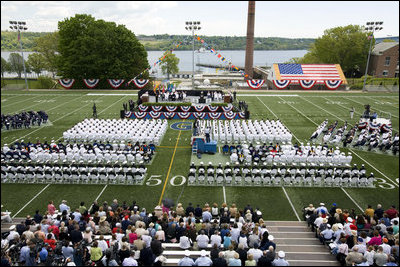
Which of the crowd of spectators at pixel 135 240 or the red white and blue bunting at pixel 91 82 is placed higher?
the red white and blue bunting at pixel 91 82

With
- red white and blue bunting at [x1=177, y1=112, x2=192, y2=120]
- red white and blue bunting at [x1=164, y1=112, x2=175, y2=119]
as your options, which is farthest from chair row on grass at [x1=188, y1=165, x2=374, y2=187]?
red white and blue bunting at [x1=164, y1=112, x2=175, y2=119]

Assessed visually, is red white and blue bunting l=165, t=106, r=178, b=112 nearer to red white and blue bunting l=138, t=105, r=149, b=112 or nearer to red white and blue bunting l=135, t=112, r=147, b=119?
red white and blue bunting l=138, t=105, r=149, b=112

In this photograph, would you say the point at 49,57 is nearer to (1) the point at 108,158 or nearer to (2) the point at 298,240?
(1) the point at 108,158

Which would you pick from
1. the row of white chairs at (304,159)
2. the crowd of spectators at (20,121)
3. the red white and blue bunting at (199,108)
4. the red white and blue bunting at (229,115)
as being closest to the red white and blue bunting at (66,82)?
the crowd of spectators at (20,121)

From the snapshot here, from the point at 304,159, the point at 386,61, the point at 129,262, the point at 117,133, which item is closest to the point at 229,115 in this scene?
the point at 117,133

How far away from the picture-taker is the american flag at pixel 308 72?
5112 cm

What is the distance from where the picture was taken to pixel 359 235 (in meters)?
9.10

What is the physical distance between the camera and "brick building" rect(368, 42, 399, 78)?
56250mm

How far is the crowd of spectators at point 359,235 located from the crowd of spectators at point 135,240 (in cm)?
195

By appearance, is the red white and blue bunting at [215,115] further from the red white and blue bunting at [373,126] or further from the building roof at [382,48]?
the building roof at [382,48]

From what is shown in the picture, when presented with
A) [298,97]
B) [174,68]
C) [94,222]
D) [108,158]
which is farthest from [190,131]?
[174,68]

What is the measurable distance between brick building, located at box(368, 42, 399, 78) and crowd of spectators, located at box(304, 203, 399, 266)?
57392mm

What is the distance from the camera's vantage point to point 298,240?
996 cm

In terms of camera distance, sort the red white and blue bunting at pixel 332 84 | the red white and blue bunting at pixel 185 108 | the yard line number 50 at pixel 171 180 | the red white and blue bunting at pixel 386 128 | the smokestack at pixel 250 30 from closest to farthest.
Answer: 1. the yard line number 50 at pixel 171 180
2. the red white and blue bunting at pixel 386 128
3. the red white and blue bunting at pixel 185 108
4. the red white and blue bunting at pixel 332 84
5. the smokestack at pixel 250 30
